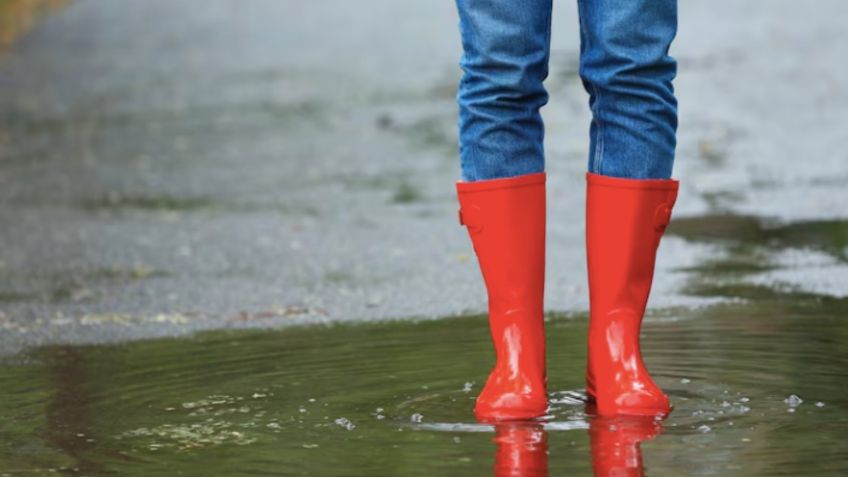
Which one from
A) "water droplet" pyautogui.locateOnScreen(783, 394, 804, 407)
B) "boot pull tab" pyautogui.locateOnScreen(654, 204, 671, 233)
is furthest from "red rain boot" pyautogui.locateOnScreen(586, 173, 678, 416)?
"water droplet" pyautogui.locateOnScreen(783, 394, 804, 407)

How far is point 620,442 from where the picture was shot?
8.87 feet

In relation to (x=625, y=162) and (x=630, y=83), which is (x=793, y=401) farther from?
(x=630, y=83)

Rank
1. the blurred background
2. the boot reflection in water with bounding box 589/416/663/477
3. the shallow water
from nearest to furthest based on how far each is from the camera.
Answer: the boot reflection in water with bounding box 589/416/663/477 < the shallow water < the blurred background

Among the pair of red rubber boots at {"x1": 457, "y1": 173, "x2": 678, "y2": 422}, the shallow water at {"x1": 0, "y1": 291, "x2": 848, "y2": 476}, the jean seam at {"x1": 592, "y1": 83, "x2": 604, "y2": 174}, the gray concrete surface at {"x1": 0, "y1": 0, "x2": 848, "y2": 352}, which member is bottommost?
the gray concrete surface at {"x1": 0, "y1": 0, "x2": 848, "y2": 352}

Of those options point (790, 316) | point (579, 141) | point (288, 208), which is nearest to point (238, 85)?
point (579, 141)

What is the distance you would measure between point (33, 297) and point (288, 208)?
6.68ft

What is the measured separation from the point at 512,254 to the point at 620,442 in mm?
553

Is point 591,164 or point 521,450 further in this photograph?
point 591,164

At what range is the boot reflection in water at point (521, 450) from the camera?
254 cm

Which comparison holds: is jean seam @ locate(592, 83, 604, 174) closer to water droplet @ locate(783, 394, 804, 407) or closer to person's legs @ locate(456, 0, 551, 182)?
person's legs @ locate(456, 0, 551, 182)

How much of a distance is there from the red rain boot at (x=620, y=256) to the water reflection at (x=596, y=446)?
7.7 inches

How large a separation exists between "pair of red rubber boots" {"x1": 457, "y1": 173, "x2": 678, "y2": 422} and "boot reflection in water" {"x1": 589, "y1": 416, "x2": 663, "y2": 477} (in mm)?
149

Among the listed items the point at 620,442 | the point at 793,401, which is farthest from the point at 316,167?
the point at 620,442

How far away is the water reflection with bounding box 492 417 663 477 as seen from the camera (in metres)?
2.53
